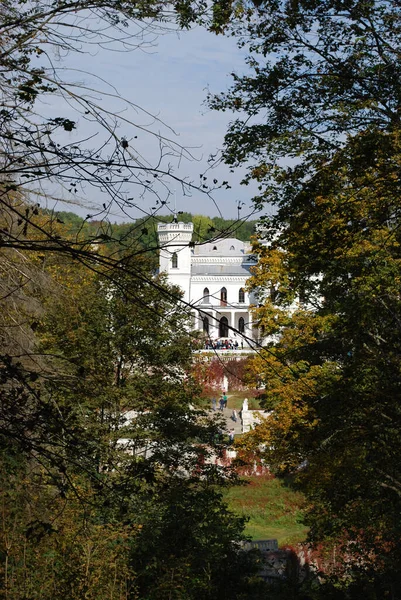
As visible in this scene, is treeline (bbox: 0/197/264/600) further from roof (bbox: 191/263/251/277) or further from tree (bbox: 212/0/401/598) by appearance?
roof (bbox: 191/263/251/277)

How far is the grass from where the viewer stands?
19.2 m

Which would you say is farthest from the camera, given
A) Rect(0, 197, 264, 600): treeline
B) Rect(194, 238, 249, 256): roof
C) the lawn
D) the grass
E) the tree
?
Rect(194, 238, 249, 256): roof

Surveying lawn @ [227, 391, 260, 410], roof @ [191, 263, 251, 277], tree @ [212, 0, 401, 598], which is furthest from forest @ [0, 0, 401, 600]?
roof @ [191, 263, 251, 277]

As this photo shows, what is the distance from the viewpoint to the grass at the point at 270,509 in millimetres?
19234

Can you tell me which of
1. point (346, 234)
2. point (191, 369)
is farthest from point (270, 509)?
point (346, 234)

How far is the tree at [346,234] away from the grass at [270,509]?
6.93m

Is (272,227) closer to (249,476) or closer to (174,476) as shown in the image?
(174,476)

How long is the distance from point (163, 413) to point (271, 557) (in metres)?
3.82

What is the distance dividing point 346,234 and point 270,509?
15161 millimetres

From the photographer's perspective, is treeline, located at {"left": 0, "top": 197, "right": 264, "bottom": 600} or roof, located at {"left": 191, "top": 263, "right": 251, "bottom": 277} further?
roof, located at {"left": 191, "top": 263, "right": 251, "bottom": 277}

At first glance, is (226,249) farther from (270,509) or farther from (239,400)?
(270,509)

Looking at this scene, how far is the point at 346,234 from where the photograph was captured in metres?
7.79

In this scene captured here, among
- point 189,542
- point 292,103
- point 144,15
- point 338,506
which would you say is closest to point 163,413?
point 189,542

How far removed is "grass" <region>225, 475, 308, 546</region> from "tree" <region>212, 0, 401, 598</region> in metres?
6.93
